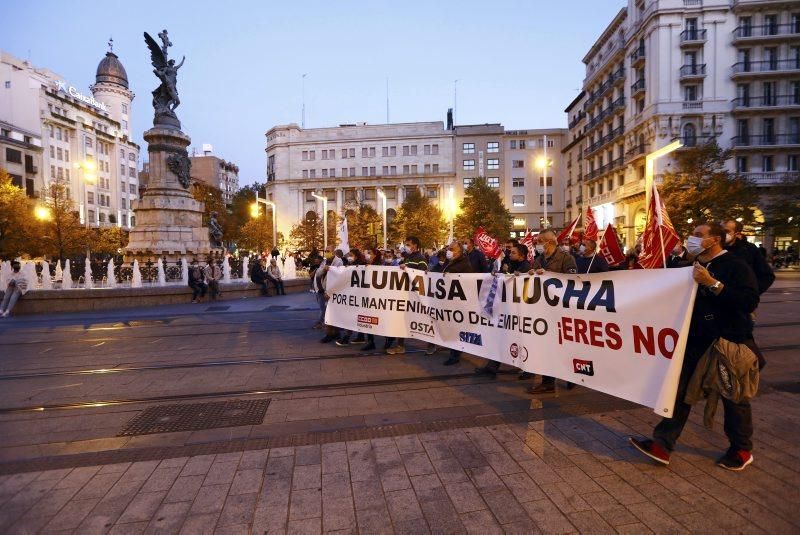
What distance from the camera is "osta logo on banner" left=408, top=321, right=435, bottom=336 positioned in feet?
25.1

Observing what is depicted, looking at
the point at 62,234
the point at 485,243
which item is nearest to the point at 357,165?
the point at 62,234

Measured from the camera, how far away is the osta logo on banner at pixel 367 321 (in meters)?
8.60

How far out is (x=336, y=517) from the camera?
135 inches

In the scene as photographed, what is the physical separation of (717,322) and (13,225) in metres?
47.0

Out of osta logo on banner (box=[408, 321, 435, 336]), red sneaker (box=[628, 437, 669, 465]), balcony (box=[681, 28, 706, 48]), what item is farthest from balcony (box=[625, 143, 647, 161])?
red sneaker (box=[628, 437, 669, 465])

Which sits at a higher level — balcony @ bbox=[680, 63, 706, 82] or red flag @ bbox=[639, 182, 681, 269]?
balcony @ bbox=[680, 63, 706, 82]

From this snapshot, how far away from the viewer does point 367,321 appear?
8766 millimetres

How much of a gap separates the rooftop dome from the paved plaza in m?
103

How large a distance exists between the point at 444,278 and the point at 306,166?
8336 cm

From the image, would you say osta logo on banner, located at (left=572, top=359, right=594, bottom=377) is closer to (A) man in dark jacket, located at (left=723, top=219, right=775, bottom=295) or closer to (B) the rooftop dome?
(A) man in dark jacket, located at (left=723, top=219, right=775, bottom=295)

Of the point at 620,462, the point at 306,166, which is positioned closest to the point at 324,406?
the point at 620,462

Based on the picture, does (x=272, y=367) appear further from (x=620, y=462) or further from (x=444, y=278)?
(x=620, y=462)

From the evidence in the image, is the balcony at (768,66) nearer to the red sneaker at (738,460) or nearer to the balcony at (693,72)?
the balcony at (693,72)

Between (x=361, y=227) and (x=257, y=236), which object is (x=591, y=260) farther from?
(x=257, y=236)
